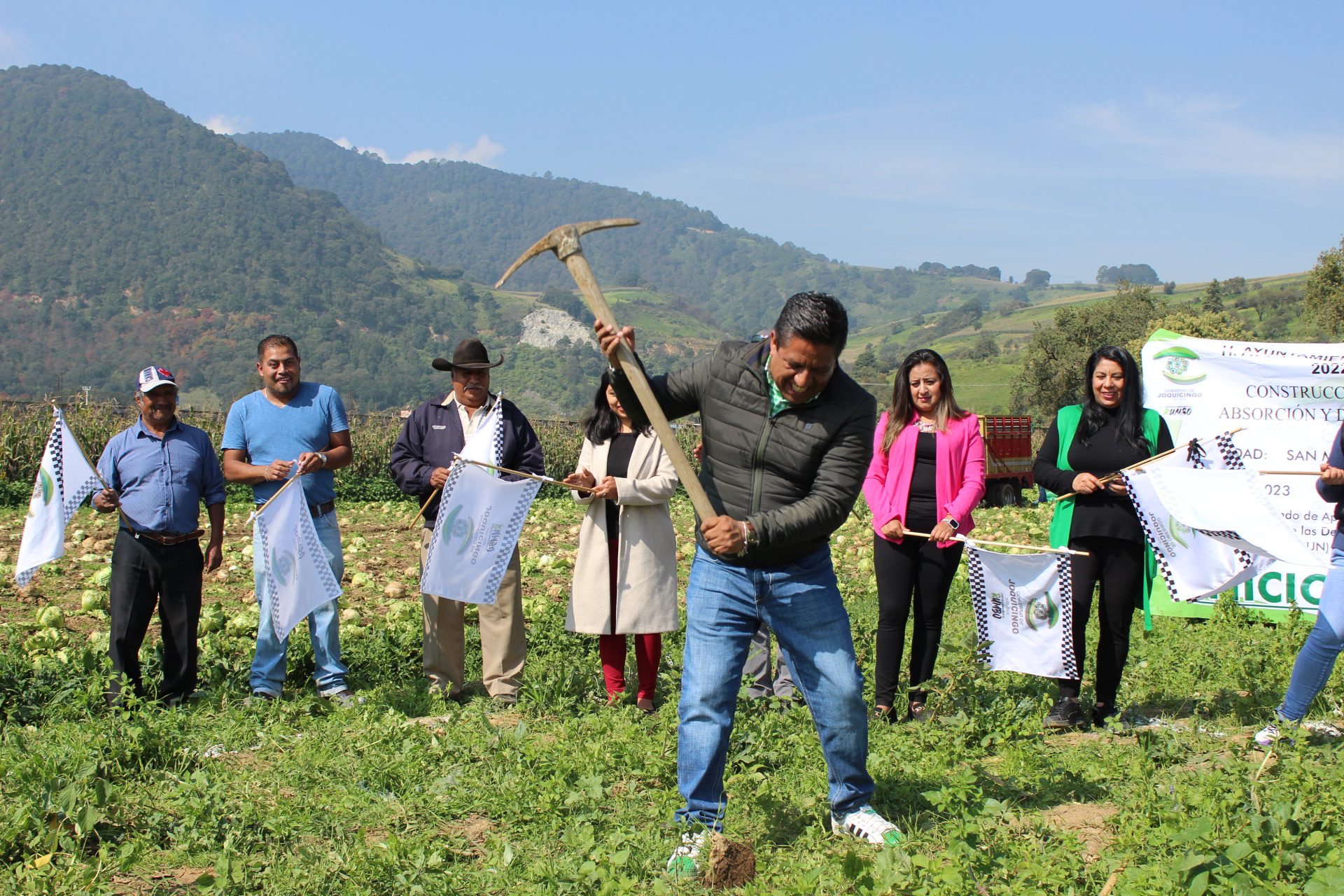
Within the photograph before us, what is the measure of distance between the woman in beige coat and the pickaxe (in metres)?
1.84

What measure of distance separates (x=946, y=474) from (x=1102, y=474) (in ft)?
2.64

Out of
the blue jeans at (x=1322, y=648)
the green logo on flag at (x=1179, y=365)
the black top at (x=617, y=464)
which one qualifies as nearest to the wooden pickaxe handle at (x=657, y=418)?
the black top at (x=617, y=464)

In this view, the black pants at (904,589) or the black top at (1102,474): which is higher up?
the black top at (1102,474)

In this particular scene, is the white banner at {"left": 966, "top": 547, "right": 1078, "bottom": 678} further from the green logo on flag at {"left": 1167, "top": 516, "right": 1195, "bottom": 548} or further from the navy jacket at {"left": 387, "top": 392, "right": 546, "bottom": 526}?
the navy jacket at {"left": 387, "top": 392, "right": 546, "bottom": 526}

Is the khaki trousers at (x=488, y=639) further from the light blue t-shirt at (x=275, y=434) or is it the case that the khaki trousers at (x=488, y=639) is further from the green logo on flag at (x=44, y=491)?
the green logo on flag at (x=44, y=491)

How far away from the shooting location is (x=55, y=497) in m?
5.41

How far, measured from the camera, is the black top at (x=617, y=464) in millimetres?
5840

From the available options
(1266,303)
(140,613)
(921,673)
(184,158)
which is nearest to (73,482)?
(140,613)

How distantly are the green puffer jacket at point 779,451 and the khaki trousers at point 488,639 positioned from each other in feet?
8.25

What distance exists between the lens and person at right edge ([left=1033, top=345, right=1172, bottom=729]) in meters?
5.29

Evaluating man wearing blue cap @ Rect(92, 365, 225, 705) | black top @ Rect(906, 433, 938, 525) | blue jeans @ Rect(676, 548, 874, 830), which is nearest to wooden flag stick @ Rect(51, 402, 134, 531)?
man wearing blue cap @ Rect(92, 365, 225, 705)

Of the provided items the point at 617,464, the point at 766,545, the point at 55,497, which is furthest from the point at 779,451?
the point at 55,497

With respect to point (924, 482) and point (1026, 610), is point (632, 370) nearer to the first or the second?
point (924, 482)

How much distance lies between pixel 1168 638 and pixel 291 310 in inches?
5736
